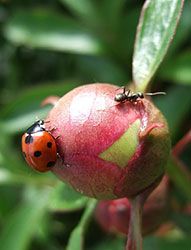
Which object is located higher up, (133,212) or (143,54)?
(143,54)

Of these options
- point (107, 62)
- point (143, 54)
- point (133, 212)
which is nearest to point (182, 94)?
point (107, 62)

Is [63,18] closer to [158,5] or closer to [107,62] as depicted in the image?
[107,62]

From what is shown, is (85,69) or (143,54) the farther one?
(85,69)

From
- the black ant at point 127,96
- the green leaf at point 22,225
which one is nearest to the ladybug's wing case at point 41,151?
the black ant at point 127,96

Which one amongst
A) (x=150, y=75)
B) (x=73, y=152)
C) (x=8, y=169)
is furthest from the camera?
(x=8, y=169)

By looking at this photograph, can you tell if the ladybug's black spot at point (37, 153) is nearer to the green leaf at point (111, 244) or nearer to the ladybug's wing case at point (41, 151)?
the ladybug's wing case at point (41, 151)

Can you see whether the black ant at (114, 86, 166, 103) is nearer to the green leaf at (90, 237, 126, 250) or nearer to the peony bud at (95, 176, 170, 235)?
the peony bud at (95, 176, 170, 235)
